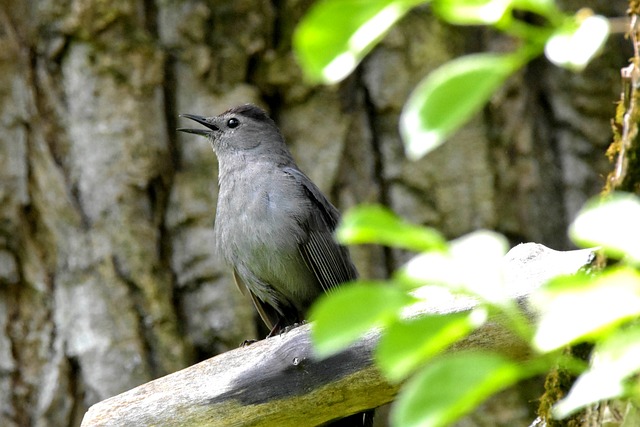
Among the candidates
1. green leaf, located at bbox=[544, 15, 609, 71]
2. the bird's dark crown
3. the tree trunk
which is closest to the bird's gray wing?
the bird's dark crown

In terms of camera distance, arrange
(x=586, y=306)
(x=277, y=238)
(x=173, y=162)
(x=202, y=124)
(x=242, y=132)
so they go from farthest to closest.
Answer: (x=173, y=162)
(x=202, y=124)
(x=242, y=132)
(x=277, y=238)
(x=586, y=306)

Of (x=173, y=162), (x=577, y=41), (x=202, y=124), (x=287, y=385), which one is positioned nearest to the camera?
(x=577, y=41)

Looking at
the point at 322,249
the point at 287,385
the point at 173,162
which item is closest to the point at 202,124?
the point at 173,162

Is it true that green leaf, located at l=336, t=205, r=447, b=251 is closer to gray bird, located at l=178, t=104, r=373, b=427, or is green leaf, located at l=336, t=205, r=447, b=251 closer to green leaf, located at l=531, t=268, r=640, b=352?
green leaf, located at l=531, t=268, r=640, b=352

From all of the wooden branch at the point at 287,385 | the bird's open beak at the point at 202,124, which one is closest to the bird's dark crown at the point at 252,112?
the bird's open beak at the point at 202,124

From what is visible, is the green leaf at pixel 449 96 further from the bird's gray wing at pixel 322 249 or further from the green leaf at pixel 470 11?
the bird's gray wing at pixel 322 249

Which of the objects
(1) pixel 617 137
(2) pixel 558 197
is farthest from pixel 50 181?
(1) pixel 617 137

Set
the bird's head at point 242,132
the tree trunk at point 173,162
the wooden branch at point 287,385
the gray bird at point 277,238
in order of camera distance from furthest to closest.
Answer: the tree trunk at point 173,162
the bird's head at point 242,132
the gray bird at point 277,238
the wooden branch at point 287,385

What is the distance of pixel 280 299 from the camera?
5477mm

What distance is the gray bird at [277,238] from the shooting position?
17.2ft

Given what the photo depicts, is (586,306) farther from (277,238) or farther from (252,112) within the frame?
(252,112)

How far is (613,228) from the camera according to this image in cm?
65

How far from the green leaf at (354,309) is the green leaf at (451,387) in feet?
0.17

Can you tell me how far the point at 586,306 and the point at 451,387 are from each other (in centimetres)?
11
